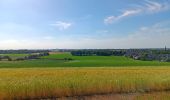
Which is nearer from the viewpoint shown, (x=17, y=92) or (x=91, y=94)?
(x=17, y=92)

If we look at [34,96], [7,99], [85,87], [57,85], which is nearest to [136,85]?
[85,87]

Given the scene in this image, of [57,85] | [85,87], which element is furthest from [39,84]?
[85,87]

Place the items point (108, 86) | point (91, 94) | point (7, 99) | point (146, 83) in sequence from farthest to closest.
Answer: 1. point (146, 83)
2. point (108, 86)
3. point (91, 94)
4. point (7, 99)

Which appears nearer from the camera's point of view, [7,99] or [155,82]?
[7,99]

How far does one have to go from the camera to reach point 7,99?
12992mm

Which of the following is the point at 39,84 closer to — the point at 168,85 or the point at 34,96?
the point at 34,96

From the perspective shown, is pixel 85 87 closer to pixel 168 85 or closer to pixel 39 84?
pixel 39 84

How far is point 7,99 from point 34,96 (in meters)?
1.33

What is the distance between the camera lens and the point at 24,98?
13500 mm

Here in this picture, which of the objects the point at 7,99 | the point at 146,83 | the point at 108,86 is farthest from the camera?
the point at 146,83

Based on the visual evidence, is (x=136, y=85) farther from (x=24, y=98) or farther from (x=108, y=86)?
(x=24, y=98)

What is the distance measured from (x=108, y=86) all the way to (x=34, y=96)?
430 centimetres

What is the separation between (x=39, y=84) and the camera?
15.2 metres

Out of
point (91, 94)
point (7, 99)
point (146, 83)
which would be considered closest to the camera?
point (7, 99)
